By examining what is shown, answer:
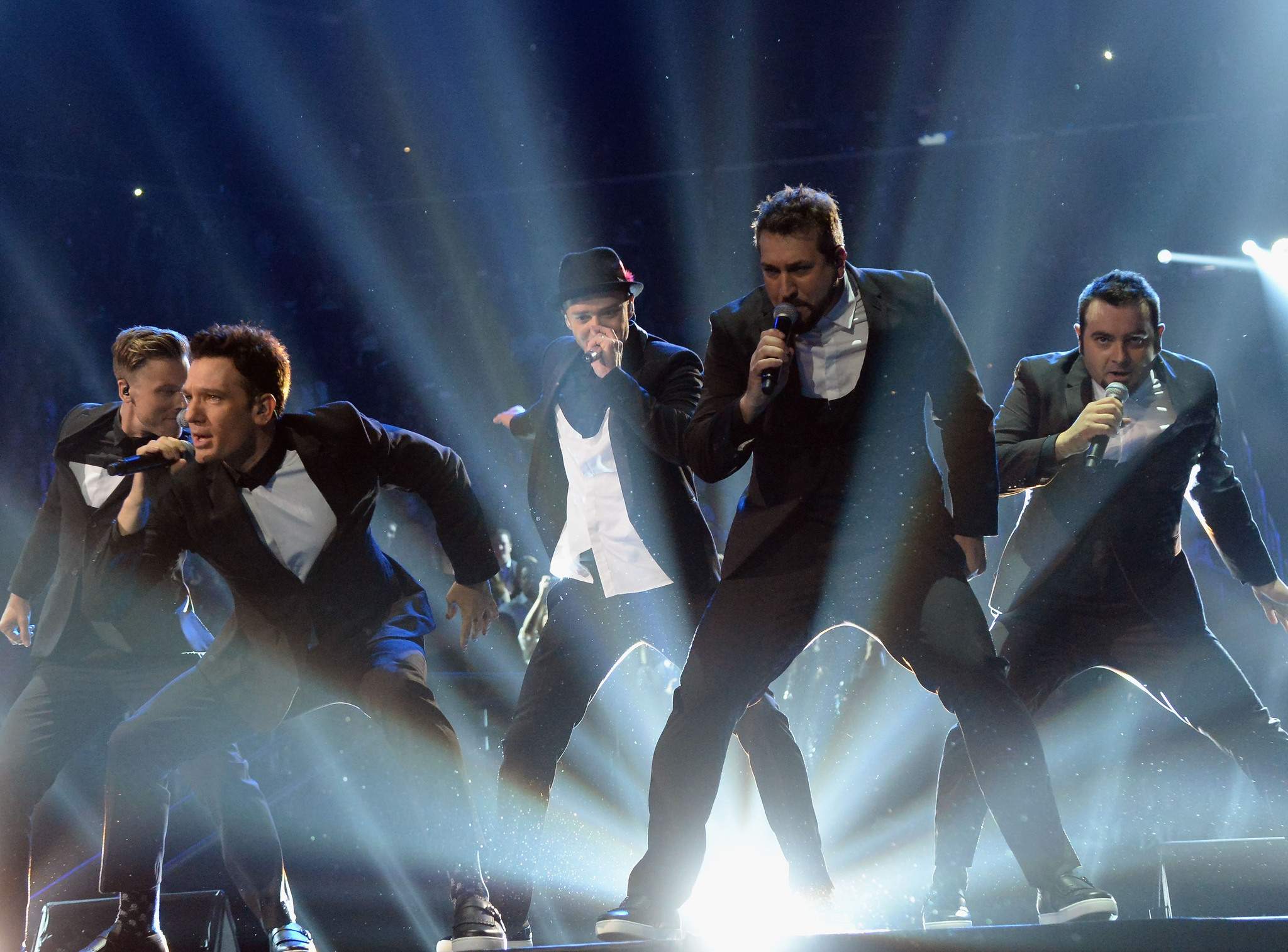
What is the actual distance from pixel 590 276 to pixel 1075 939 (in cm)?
191

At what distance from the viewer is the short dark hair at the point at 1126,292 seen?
2893 mm

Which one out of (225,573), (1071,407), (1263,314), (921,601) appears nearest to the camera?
(921,601)

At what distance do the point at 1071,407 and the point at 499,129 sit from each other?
16.2ft

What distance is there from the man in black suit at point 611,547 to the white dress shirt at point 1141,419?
115cm

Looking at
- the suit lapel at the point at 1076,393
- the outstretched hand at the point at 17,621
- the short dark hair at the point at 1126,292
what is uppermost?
the short dark hair at the point at 1126,292

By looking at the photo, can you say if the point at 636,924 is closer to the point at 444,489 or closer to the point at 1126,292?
the point at 444,489

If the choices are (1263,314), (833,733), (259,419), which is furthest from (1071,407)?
(1263,314)

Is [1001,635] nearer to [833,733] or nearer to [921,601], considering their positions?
[921,601]

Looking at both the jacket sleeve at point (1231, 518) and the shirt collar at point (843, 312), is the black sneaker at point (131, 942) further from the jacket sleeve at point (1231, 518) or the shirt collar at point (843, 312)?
the jacket sleeve at point (1231, 518)

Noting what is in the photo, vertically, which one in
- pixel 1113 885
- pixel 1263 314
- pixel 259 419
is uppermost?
pixel 1263 314

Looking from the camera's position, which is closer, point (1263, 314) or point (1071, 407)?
point (1071, 407)

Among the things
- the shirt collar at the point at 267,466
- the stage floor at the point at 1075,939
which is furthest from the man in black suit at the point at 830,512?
the shirt collar at the point at 267,466

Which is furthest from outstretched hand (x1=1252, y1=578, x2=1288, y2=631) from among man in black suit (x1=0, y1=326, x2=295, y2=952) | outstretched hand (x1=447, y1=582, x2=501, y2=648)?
man in black suit (x1=0, y1=326, x2=295, y2=952)

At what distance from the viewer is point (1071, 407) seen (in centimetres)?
296
